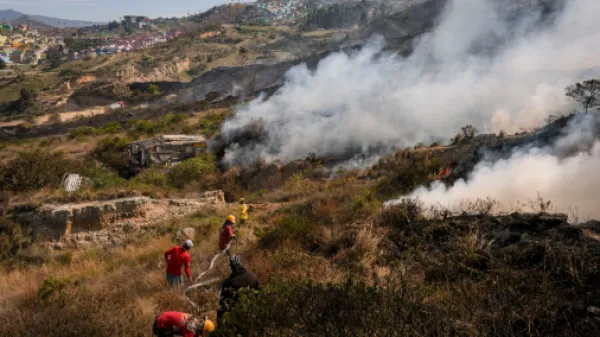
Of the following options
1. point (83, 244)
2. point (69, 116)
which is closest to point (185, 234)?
point (83, 244)

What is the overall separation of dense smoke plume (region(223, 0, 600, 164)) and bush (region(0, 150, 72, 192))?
680 cm

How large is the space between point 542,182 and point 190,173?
12.7 metres

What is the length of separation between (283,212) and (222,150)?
1025 centimetres

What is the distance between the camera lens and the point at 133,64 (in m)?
64.9

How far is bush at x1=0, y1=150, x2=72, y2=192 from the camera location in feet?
43.3

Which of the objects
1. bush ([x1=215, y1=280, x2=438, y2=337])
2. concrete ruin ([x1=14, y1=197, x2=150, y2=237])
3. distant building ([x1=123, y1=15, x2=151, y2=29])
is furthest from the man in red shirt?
distant building ([x1=123, y1=15, x2=151, y2=29])

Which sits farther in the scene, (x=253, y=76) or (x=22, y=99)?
(x=22, y=99)

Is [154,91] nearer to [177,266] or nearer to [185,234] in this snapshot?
[185,234]

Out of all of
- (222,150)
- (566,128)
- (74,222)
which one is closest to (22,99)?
(222,150)

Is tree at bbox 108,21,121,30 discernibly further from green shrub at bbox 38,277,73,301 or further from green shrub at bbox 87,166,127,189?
green shrub at bbox 38,277,73,301

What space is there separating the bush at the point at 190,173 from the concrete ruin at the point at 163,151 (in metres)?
2.05

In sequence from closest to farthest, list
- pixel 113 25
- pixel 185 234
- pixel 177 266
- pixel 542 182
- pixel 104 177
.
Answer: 1. pixel 177 266
2. pixel 542 182
3. pixel 185 234
4. pixel 104 177
5. pixel 113 25

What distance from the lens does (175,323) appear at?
3533mm

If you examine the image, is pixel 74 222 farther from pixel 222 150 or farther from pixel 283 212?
pixel 222 150
